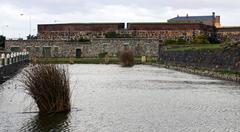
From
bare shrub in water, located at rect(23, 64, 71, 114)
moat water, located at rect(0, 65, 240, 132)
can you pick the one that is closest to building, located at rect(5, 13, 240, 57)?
moat water, located at rect(0, 65, 240, 132)

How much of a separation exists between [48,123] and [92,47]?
58140mm

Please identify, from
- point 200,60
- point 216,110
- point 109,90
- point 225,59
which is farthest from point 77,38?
point 216,110

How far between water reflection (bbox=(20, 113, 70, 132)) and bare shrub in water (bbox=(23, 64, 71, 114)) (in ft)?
1.10

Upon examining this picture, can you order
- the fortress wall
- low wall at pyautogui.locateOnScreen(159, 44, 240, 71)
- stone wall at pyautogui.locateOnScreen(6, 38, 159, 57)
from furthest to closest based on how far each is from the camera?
the fortress wall
stone wall at pyautogui.locateOnScreen(6, 38, 159, 57)
low wall at pyautogui.locateOnScreen(159, 44, 240, 71)

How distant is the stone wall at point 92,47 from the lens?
224 ft

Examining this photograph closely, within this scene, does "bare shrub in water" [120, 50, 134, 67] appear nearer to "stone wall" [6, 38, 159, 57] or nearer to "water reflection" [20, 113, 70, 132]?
"stone wall" [6, 38, 159, 57]

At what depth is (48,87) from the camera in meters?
12.1

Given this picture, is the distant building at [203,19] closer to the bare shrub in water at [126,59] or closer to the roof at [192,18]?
the roof at [192,18]

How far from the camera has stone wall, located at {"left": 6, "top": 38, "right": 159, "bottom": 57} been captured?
6812 cm

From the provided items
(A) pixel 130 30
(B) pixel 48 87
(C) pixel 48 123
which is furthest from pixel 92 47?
(C) pixel 48 123

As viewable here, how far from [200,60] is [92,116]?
1081 inches

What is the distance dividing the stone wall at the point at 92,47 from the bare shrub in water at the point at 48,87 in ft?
181

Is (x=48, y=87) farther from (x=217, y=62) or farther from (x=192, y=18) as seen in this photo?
(x=192, y=18)

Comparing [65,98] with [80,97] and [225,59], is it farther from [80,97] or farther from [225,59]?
[225,59]
